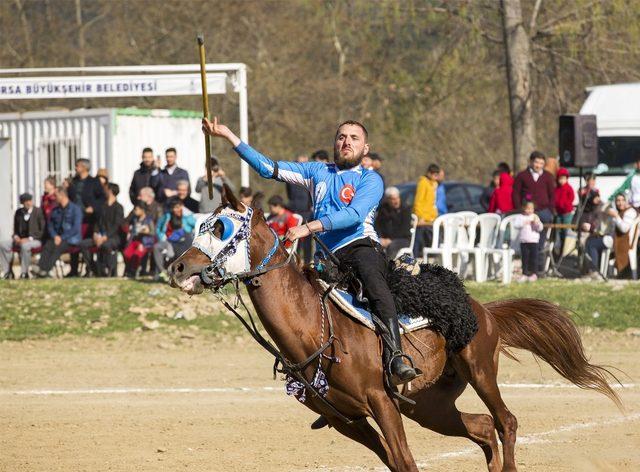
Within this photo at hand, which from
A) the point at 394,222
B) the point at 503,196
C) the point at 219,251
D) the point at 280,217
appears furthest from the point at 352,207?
the point at 503,196

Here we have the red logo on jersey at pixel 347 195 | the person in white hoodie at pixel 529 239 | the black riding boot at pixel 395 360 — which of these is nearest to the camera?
the black riding boot at pixel 395 360

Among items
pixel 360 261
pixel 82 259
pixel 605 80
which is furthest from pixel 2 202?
pixel 360 261

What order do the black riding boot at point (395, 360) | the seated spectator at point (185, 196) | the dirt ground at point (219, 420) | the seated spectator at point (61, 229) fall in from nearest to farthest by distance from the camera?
1. the black riding boot at point (395, 360)
2. the dirt ground at point (219, 420)
3. the seated spectator at point (185, 196)
4. the seated spectator at point (61, 229)

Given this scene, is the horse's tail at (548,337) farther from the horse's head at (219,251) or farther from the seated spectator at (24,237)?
the seated spectator at (24,237)

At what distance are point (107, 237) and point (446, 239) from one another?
580 cm

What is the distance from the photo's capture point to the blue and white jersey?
24.5 feet

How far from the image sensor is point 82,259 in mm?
21281

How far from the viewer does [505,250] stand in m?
18.6

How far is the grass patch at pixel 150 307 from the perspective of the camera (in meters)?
16.8

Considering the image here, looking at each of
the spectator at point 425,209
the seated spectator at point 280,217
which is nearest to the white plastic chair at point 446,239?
the spectator at point 425,209

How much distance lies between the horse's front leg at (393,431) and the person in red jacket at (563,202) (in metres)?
13.0

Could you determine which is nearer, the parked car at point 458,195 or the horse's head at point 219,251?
the horse's head at point 219,251

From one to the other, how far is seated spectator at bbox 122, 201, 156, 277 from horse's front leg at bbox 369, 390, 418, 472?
1276 cm

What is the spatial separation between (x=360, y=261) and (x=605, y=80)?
20906 mm
